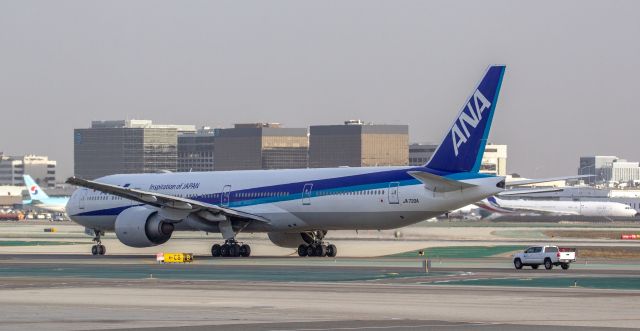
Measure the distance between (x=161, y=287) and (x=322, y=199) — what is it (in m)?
20.6

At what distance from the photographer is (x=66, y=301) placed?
3462 centimetres

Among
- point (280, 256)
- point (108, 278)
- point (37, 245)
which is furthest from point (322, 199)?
point (37, 245)

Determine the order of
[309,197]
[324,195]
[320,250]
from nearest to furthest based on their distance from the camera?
[324,195], [309,197], [320,250]

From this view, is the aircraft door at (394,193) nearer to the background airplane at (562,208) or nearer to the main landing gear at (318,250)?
the main landing gear at (318,250)

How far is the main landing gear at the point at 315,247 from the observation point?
63469 millimetres

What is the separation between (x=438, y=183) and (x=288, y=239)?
12.1 meters

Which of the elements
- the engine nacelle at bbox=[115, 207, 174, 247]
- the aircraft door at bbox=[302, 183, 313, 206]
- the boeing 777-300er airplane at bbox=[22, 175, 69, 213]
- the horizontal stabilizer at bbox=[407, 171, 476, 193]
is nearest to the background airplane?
the boeing 777-300er airplane at bbox=[22, 175, 69, 213]

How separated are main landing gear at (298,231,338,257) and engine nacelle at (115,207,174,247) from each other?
6.94 metres

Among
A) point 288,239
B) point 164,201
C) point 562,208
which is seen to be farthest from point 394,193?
point 562,208

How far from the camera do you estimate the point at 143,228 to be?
208 feet

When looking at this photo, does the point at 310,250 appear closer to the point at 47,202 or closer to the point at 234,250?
the point at 234,250

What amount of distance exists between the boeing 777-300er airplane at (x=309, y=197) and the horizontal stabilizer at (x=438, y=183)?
45 millimetres

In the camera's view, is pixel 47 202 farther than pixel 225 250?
Yes

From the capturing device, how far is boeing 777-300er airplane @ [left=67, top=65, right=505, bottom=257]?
183 feet
